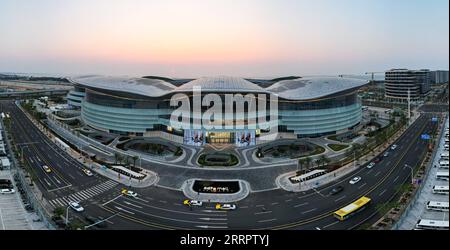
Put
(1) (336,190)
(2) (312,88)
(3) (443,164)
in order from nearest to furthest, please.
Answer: (1) (336,190) < (3) (443,164) < (2) (312,88)

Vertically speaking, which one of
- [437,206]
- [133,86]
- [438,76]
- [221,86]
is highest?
[438,76]

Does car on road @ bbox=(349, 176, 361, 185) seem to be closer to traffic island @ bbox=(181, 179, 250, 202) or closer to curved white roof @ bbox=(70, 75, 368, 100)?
traffic island @ bbox=(181, 179, 250, 202)

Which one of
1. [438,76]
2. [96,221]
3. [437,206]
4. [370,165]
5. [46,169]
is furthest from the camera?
[438,76]

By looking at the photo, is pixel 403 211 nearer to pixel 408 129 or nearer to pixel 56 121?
pixel 408 129

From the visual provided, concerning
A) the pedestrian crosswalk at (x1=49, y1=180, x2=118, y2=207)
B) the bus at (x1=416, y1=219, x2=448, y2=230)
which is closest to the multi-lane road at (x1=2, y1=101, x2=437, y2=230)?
the pedestrian crosswalk at (x1=49, y1=180, x2=118, y2=207)

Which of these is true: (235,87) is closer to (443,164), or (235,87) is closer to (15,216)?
(443,164)

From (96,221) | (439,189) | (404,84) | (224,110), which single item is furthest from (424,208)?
(404,84)

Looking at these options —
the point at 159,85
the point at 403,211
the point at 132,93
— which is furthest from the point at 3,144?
the point at 403,211

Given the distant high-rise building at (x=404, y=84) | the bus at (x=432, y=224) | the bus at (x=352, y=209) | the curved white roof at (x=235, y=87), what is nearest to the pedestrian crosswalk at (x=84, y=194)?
the bus at (x=352, y=209)
